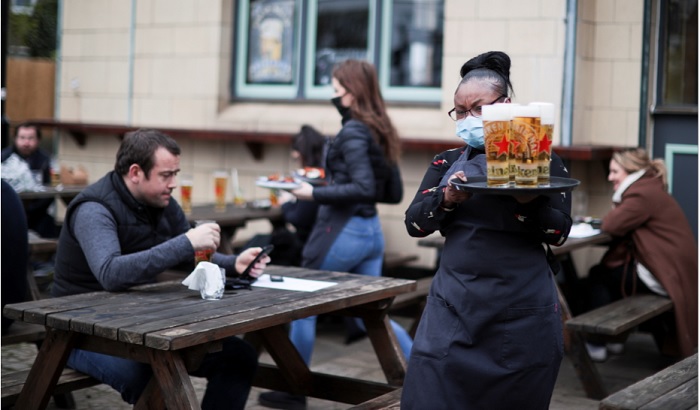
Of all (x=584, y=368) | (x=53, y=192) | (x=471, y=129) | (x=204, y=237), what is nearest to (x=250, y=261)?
(x=204, y=237)

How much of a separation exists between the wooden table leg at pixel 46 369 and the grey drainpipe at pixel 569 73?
4.58 metres

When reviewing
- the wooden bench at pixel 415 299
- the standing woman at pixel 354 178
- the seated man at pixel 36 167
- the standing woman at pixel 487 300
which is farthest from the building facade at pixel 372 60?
the standing woman at pixel 487 300

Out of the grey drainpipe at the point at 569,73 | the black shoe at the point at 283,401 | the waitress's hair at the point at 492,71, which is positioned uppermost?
the grey drainpipe at the point at 569,73

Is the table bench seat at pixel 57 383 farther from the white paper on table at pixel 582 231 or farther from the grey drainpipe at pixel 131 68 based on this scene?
the grey drainpipe at pixel 131 68

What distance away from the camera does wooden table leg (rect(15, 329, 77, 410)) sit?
3.82 m

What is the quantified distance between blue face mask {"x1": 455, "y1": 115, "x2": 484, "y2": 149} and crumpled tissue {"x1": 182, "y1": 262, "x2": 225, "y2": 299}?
4.52 feet

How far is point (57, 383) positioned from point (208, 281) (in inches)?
27.4

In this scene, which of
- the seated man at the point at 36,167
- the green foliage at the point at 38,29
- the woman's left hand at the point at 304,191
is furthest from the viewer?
the green foliage at the point at 38,29

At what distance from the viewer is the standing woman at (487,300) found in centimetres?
306

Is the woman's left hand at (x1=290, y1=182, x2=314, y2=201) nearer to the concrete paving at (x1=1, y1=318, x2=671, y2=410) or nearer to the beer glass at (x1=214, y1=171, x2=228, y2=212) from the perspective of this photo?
the concrete paving at (x1=1, y1=318, x2=671, y2=410)

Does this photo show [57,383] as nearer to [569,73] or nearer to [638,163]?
[638,163]

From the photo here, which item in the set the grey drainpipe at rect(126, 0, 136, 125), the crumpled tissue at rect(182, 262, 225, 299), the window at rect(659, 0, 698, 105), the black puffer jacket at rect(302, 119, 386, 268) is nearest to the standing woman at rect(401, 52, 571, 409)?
the crumpled tissue at rect(182, 262, 225, 299)

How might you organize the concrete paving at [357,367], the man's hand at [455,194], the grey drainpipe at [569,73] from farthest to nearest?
the grey drainpipe at [569,73]
the concrete paving at [357,367]
the man's hand at [455,194]

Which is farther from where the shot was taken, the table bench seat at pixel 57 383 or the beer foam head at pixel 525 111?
the table bench seat at pixel 57 383
